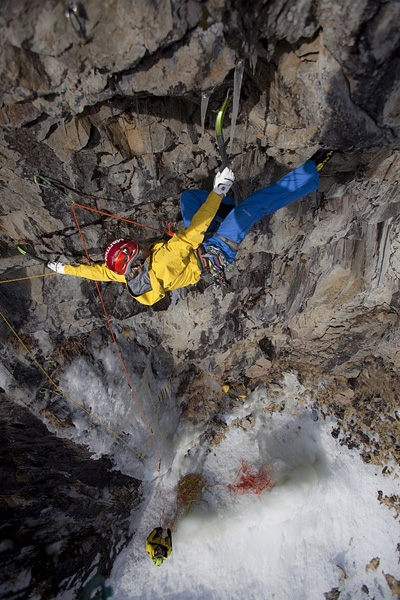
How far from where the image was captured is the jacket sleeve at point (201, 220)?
357 centimetres

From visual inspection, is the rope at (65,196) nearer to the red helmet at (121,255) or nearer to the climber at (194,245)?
the climber at (194,245)

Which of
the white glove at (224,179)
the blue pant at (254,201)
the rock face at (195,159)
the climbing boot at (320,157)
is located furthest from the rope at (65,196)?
the climbing boot at (320,157)

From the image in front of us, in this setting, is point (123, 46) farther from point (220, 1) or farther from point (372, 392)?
point (372, 392)

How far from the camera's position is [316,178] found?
152 inches

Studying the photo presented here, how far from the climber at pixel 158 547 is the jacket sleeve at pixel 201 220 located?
5718 millimetres

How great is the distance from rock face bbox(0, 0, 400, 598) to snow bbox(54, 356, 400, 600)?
1.52m

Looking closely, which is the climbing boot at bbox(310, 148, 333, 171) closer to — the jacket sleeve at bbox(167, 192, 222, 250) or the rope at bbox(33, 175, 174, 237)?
the jacket sleeve at bbox(167, 192, 222, 250)

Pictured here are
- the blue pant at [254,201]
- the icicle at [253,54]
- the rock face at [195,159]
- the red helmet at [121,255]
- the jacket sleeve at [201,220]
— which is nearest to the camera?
the rock face at [195,159]

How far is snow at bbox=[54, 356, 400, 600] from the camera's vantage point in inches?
252

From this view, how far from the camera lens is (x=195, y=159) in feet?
13.2

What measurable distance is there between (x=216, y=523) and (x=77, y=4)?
329 inches

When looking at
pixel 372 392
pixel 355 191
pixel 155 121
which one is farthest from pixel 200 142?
pixel 372 392

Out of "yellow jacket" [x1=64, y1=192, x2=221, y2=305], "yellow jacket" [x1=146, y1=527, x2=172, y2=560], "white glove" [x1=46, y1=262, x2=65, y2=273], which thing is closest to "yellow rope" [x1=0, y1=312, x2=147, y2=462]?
"white glove" [x1=46, y1=262, x2=65, y2=273]

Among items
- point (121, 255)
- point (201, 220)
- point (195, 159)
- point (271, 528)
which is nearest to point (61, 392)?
point (121, 255)
